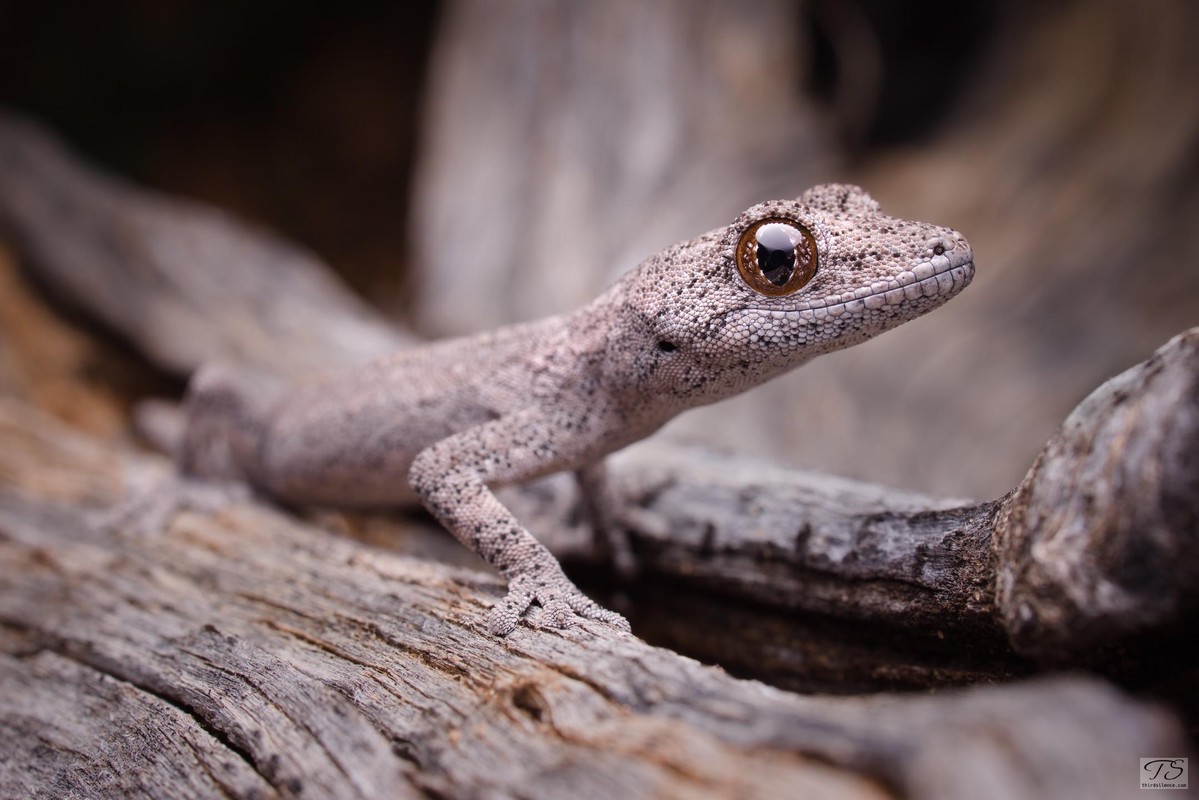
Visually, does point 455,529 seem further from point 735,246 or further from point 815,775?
point 815,775

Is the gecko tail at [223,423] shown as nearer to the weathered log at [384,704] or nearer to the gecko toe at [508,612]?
the weathered log at [384,704]

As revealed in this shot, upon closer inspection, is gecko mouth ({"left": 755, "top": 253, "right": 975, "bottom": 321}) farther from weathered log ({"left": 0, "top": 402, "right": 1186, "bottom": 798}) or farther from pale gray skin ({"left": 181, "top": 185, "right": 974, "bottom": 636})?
weathered log ({"left": 0, "top": 402, "right": 1186, "bottom": 798})

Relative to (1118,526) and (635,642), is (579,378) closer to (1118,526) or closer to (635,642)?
(635,642)

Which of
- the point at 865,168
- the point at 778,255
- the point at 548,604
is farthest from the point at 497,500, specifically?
the point at 865,168

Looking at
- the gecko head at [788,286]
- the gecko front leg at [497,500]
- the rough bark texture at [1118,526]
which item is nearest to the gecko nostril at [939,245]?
the gecko head at [788,286]

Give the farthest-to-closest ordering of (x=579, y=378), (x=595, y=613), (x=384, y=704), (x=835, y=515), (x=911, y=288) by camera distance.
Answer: (x=579, y=378)
(x=835, y=515)
(x=595, y=613)
(x=911, y=288)
(x=384, y=704)

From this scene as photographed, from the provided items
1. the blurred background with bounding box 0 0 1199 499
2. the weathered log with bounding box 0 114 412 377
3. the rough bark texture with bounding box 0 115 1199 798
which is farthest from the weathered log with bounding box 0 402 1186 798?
the blurred background with bounding box 0 0 1199 499
